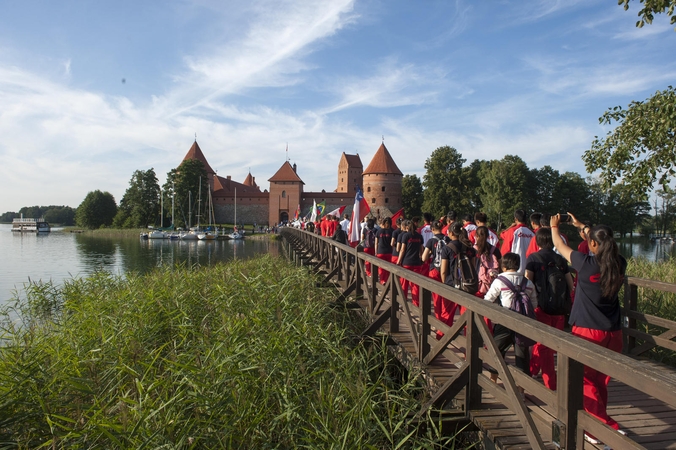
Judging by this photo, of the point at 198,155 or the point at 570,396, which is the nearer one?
the point at 570,396

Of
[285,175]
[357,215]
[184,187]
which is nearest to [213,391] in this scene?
[357,215]

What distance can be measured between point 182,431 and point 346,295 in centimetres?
396

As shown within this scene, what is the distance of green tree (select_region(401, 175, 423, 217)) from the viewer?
6338cm

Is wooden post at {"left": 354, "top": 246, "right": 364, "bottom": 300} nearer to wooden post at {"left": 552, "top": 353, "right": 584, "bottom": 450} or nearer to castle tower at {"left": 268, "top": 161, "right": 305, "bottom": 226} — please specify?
wooden post at {"left": 552, "top": 353, "right": 584, "bottom": 450}

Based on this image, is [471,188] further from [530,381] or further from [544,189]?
[530,381]

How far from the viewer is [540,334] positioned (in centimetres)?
228

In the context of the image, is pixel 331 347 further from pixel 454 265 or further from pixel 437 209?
pixel 437 209

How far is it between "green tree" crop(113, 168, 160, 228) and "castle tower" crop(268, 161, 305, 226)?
607 inches

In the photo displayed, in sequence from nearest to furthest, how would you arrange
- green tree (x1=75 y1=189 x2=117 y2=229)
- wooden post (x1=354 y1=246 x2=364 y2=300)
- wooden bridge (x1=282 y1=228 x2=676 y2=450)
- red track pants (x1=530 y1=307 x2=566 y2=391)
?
wooden bridge (x1=282 y1=228 x2=676 y2=450), red track pants (x1=530 y1=307 x2=566 y2=391), wooden post (x1=354 y1=246 x2=364 y2=300), green tree (x1=75 y1=189 x2=117 y2=229)

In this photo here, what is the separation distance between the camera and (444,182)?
5028 centimetres

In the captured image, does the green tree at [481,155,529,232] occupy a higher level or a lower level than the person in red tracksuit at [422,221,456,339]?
higher

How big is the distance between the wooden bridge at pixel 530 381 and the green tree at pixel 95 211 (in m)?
74.5

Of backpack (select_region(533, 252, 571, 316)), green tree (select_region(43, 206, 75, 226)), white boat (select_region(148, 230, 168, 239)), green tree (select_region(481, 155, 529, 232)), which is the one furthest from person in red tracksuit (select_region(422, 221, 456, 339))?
green tree (select_region(43, 206, 75, 226))

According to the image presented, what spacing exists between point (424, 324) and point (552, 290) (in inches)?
40.5
